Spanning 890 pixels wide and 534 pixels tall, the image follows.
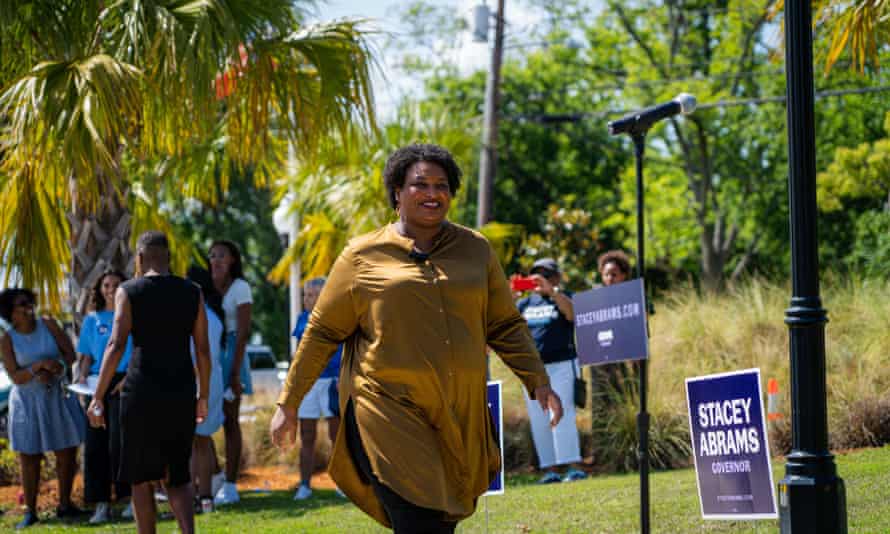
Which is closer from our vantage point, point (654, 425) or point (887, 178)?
point (654, 425)

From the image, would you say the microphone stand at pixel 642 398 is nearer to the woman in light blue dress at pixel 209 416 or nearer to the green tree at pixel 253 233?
the woman in light blue dress at pixel 209 416

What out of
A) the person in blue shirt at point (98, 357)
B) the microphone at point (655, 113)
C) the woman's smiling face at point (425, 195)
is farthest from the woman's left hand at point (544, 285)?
the woman's smiling face at point (425, 195)

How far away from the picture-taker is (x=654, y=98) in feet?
107

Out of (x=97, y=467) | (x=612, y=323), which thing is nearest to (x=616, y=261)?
(x=612, y=323)

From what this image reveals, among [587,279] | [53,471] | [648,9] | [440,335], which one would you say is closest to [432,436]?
[440,335]

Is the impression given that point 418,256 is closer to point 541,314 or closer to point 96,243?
point 541,314

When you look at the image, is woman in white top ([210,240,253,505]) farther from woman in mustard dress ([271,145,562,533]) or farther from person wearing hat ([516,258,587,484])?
woman in mustard dress ([271,145,562,533])

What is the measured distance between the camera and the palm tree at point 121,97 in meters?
9.53

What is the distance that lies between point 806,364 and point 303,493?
5767 mm

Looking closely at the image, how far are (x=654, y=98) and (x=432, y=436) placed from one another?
94.9ft

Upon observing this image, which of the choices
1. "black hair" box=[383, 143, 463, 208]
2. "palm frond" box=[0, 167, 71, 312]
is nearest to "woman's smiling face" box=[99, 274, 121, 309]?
"palm frond" box=[0, 167, 71, 312]

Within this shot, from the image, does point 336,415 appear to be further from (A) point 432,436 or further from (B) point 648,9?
(B) point 648,9

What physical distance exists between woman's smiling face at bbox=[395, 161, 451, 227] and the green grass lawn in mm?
2998

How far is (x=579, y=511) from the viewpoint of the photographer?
8.26 metres
